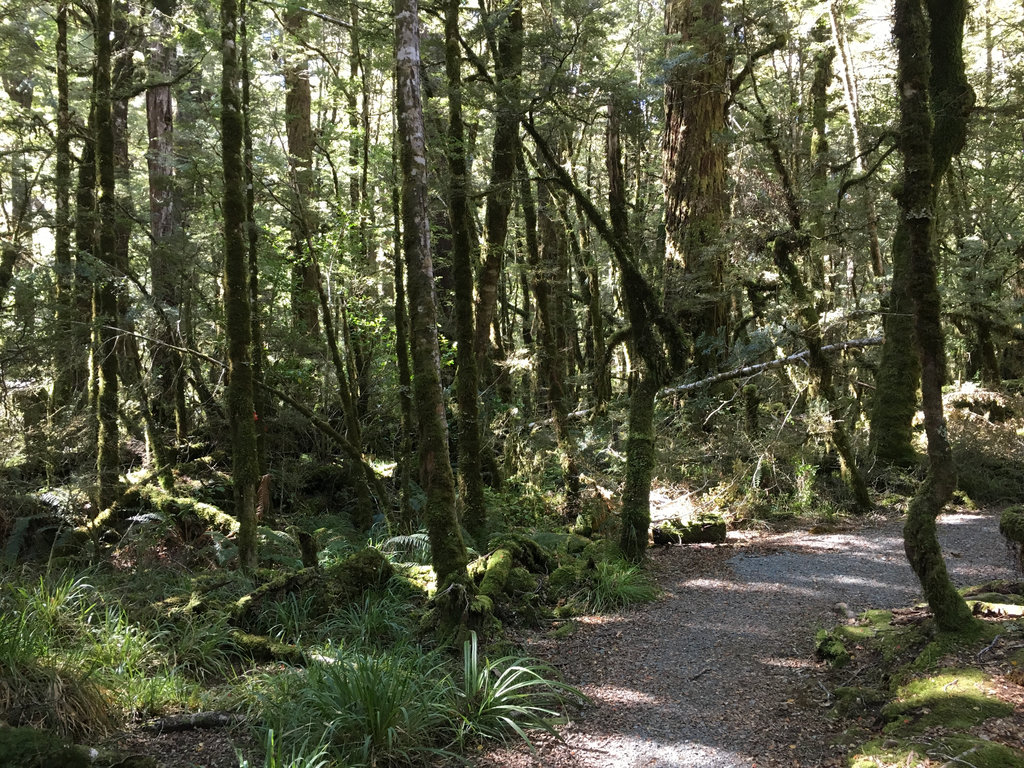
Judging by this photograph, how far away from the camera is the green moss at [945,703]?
11.6 feet

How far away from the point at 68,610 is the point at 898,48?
25.1ft

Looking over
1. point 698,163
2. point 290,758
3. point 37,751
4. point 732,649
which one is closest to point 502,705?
point 290,758

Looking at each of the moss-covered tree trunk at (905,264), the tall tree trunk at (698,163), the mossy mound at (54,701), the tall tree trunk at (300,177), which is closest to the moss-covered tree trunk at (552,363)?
the tall tree trunk at (698,163)

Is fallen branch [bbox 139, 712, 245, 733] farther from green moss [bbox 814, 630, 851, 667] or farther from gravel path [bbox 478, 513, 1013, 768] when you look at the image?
green moss [bbox 814, 630, 851, 667]

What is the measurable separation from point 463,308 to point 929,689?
19.4ft

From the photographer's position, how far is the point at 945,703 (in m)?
3.68

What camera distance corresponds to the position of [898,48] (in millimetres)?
4527

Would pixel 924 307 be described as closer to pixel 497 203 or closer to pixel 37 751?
pixel 37 751

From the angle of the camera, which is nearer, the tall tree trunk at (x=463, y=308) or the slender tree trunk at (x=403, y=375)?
the tall tree trunk at (x=463, y=308)

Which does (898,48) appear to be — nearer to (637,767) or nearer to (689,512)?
(637,767)

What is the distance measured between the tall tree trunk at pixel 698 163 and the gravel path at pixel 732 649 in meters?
4.68

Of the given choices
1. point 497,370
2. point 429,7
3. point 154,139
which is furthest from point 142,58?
point 497,370

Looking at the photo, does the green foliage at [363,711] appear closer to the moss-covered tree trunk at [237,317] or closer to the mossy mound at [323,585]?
the mossy mound at [323,585]

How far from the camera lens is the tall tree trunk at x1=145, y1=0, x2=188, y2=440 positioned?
35.8 feet
